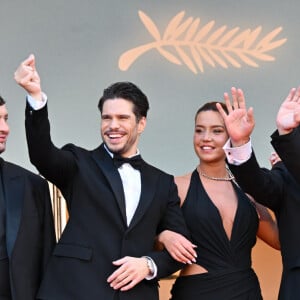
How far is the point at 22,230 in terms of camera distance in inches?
101

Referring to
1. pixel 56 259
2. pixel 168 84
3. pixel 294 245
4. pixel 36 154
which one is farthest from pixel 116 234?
pixel 168 84

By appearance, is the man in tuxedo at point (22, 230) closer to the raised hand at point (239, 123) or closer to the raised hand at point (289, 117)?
the raised hand at point (239, 123)

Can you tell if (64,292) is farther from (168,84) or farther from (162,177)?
(168,84)

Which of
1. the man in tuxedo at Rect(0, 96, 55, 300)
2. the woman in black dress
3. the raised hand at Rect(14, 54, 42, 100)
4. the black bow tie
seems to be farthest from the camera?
the woman in black dress

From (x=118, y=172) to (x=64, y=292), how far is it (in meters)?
0.42

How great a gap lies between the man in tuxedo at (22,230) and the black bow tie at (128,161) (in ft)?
0.91

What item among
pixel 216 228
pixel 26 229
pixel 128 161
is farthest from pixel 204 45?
pixel 26 229

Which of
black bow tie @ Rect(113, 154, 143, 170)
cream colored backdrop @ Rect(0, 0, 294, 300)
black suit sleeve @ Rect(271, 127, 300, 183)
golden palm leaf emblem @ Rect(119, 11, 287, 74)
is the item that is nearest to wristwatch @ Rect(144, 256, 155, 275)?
black bow tie @ Rect(113, 154, 143, 170)

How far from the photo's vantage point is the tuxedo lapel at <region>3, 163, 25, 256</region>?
100 inches

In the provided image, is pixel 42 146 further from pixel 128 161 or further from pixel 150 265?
pixel 150 265

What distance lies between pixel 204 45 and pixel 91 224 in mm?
2208

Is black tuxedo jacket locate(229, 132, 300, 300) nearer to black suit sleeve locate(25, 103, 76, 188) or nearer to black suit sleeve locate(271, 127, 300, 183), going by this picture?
black suit sleeve locate(271, 127, 300, 183)

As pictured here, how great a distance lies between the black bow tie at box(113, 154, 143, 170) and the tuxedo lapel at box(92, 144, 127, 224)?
2 centimetres

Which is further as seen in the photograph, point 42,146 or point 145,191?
point 145,191
